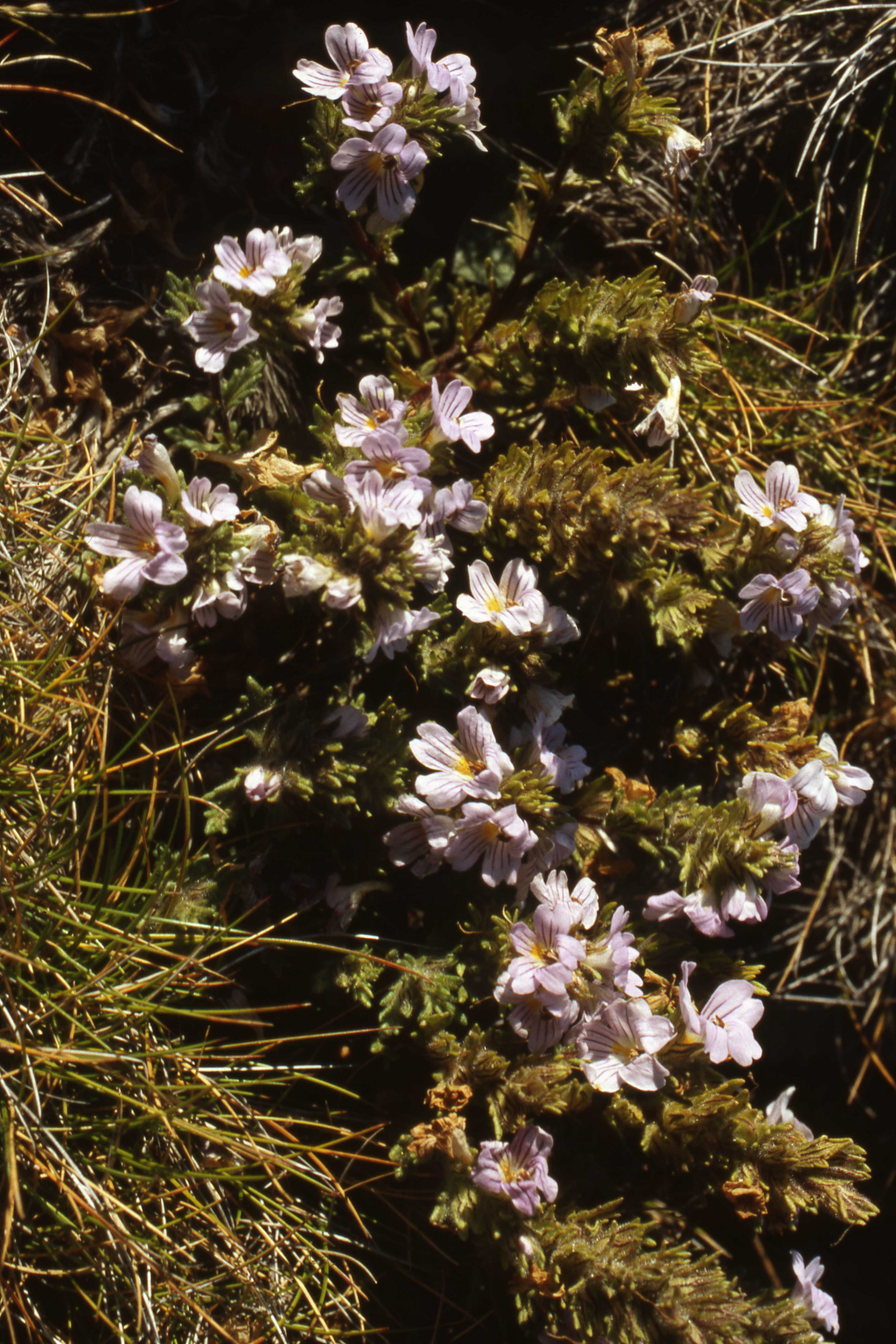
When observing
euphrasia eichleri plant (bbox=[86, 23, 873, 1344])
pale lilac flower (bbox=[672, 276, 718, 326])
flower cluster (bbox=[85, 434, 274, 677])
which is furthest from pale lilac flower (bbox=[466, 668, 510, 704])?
pale lilac flower (bbox=[672, 276, 718, 326])

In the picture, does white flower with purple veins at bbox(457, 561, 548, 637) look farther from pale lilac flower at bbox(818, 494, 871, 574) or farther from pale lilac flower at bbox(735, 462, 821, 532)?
pale lilac flower at bbox(818, 494, 871, 574)

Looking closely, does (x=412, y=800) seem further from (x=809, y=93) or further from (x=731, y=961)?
(x=809, y=93)

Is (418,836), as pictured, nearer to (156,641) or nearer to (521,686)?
(521,686)

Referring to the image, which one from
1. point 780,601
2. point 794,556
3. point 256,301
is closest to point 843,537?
point 794,556

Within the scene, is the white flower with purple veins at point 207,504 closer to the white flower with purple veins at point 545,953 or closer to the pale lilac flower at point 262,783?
the pale lilac flower at point 262,783

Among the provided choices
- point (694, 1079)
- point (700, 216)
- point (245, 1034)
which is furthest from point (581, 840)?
point (700, 216)

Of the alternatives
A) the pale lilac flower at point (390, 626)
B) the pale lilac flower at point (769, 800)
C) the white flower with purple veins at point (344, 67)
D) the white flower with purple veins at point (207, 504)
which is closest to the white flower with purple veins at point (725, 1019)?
the pale lilac flower at point (769, 800)
